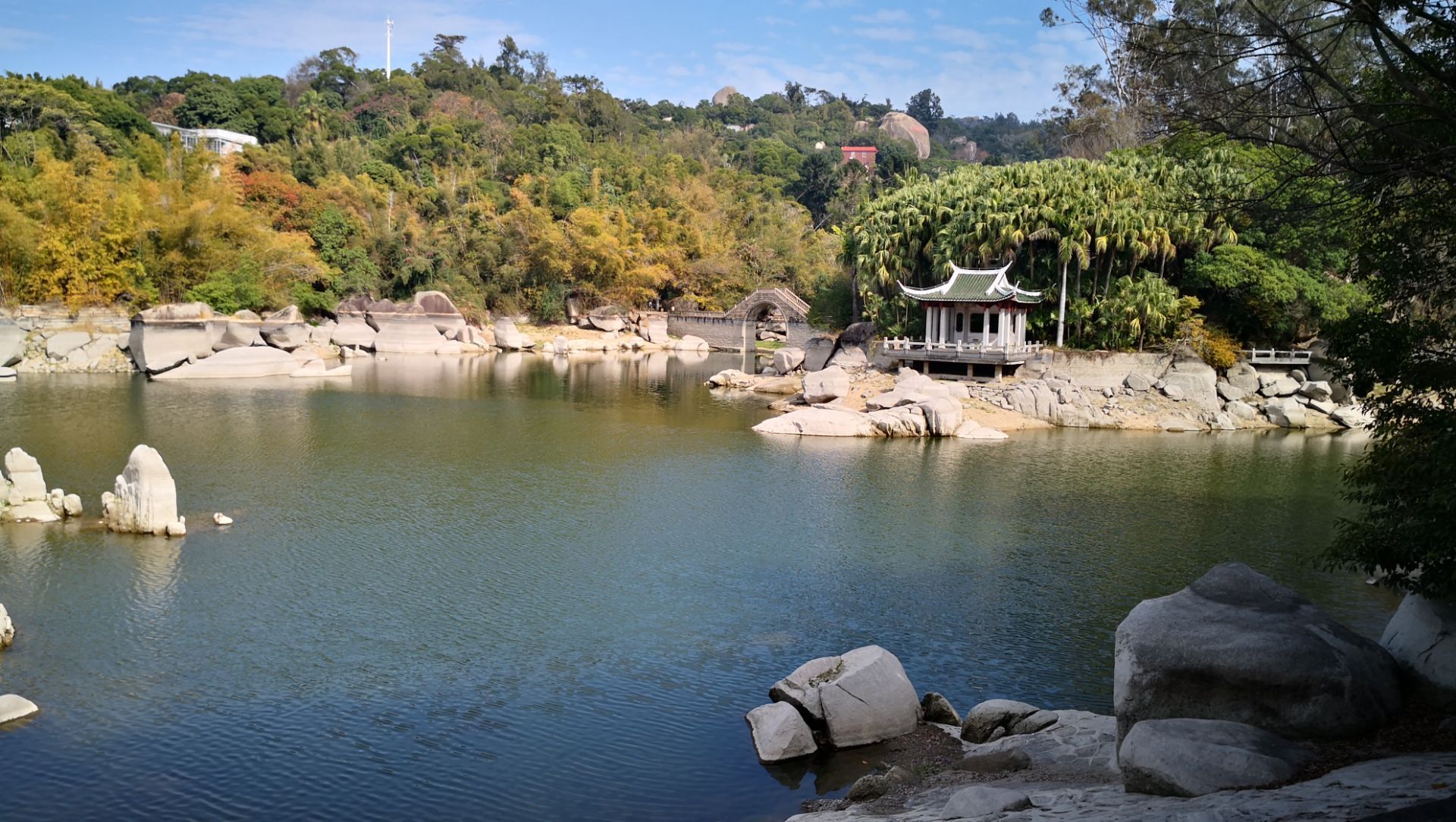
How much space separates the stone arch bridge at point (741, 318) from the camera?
57.6 m

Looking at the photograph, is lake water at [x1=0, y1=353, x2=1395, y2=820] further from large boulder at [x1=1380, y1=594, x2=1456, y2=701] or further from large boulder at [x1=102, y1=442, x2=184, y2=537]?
large boulder at [x1=1380, y1=594, x2=1456, y2=701]

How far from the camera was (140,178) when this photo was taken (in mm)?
47219

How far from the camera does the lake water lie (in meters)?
10.2

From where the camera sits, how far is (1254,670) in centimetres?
830

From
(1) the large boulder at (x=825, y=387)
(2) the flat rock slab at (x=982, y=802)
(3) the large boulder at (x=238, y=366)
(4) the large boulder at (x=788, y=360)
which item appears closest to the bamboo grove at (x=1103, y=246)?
(4) the large boulder at (x=788, y=360)

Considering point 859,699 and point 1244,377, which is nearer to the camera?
point 859,699

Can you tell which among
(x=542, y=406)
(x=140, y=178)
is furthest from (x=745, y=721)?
(x=140, y=178)

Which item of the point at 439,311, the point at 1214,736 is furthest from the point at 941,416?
the point at 439,311

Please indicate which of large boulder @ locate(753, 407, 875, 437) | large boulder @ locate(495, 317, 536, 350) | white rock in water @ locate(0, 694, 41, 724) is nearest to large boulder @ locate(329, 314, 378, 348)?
large boulder @ locate(495, 317, 536, 350)

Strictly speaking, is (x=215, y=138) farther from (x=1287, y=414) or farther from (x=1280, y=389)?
(x=1287, y=414)

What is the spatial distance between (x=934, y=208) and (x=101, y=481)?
95.8ft

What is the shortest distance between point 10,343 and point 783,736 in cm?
3996

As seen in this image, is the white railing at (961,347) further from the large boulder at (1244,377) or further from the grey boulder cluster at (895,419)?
the large boulder at (1244,377)

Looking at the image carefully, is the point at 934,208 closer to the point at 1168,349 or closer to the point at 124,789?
the point at 1168,349
